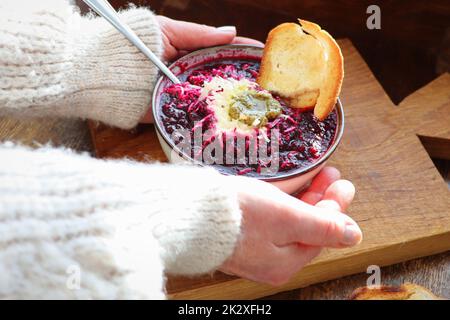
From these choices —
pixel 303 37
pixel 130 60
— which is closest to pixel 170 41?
pixel 130 60

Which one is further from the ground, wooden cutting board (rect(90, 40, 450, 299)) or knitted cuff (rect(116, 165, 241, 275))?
knitted cuff (rect(116, 165, 241, 275))

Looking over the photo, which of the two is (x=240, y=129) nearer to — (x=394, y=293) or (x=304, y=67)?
(x=304, y=67)

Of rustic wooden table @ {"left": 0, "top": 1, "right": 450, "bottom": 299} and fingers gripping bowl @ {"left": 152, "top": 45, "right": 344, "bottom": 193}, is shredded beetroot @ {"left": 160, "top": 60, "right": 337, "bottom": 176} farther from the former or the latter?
rustic wooden table @ {"left": 0, "top": 1, "right": 450, "bottom": 299}

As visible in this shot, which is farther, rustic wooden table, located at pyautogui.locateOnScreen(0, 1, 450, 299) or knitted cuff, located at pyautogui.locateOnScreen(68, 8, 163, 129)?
knitted cuff, located at pyautogui.locateOnScreen(68, 8, 163, 129)

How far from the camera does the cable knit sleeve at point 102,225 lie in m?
0.77

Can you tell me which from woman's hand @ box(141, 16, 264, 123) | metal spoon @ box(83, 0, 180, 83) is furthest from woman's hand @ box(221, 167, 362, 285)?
woman's hand @ box(141, 16, 264, 123)

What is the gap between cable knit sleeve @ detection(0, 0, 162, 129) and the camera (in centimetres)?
119

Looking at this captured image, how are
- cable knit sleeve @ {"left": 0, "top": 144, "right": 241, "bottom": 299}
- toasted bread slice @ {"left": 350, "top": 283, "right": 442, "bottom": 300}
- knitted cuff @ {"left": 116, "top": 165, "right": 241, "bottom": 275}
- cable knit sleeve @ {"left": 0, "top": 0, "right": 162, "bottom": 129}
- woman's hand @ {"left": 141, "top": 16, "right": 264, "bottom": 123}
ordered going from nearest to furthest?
cable knit sleeve @ {"left": 0, "top": 144, "right": 241, "bottom": 299} → knitted cuff @ {"left": 116, "top": 165, "right": 241, "bottom": 275} → toasted bread slice @ {"left": 350, "top": 283, "right": 442, "bottom": 300} → cable knit sleeve @ {"left": 0, "top": 0, "right": 162, "bottom": 129} → woman's hand @ {"left": 141, "top": 16, "right": 264, "bottom": 123}

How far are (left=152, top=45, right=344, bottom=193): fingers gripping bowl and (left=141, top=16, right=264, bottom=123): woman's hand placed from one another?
0.45 ft

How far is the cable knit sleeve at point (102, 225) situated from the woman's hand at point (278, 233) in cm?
5

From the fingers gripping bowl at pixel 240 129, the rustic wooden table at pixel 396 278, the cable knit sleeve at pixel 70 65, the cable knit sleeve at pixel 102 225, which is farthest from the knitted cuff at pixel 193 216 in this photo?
the cable knit sleeve at pixel 70 65

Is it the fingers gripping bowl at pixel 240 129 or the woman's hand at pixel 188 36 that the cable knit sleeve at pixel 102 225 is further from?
the woman's hand at pixel 188 36

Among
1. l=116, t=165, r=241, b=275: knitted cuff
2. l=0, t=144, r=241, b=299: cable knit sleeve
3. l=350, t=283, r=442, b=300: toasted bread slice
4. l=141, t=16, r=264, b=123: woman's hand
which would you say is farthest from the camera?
l=141, t=16, r=264, b=123: woman's hand

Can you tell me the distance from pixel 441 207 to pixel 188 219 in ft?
1.92
